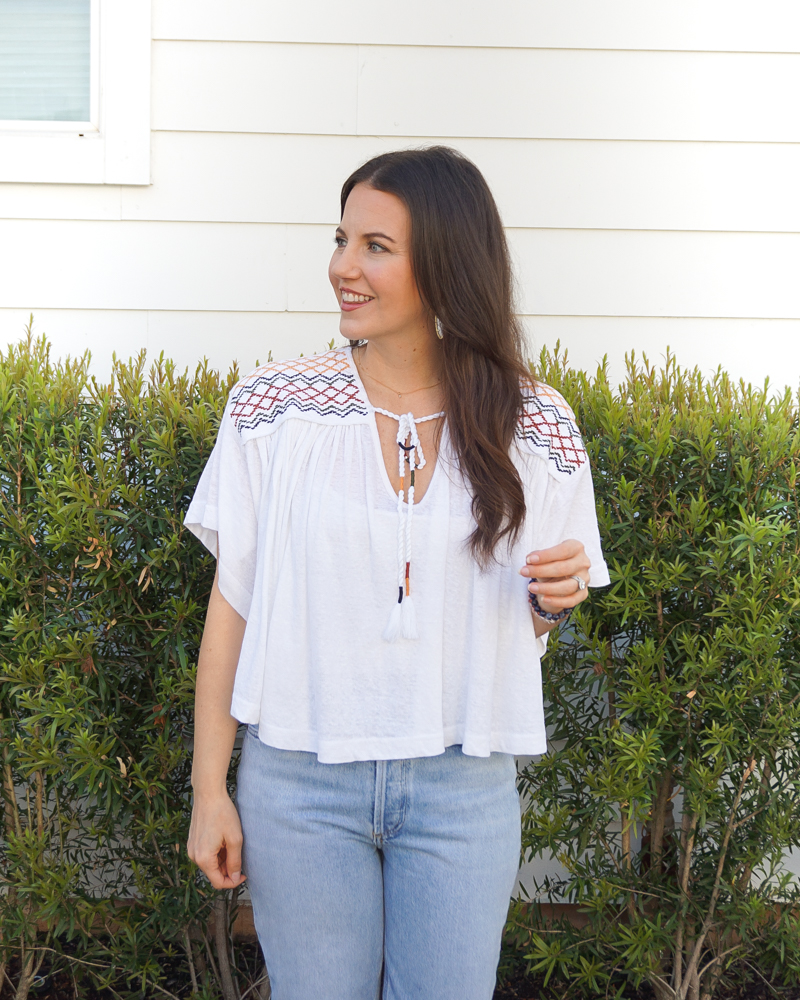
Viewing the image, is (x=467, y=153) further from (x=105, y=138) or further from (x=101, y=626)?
(x=101, y=626)

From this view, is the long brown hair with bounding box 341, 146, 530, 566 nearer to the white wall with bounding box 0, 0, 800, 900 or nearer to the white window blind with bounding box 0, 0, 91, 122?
the white wall with bounding box 0, 0, 800, 900

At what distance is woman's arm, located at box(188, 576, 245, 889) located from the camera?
1479 mm

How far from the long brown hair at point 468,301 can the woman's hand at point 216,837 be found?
0.63m

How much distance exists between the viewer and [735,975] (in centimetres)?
266

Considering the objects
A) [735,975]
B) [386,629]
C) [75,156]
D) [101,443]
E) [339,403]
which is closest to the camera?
[386,629]

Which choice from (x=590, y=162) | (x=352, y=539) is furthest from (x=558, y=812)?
(x=590, y=162)

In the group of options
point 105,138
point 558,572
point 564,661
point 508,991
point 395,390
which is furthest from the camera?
point 105,138

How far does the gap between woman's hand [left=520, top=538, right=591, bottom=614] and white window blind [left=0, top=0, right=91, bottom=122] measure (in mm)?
2423

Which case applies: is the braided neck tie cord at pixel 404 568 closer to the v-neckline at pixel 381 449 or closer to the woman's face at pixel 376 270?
the v-neckline at pixel 381 449

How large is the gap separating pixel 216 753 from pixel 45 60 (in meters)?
2.57

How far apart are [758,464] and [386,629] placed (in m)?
1.17

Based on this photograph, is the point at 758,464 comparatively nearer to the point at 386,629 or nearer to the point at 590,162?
the point at 386,629

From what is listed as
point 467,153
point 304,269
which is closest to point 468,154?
point 467,153

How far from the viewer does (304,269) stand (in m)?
2.97
